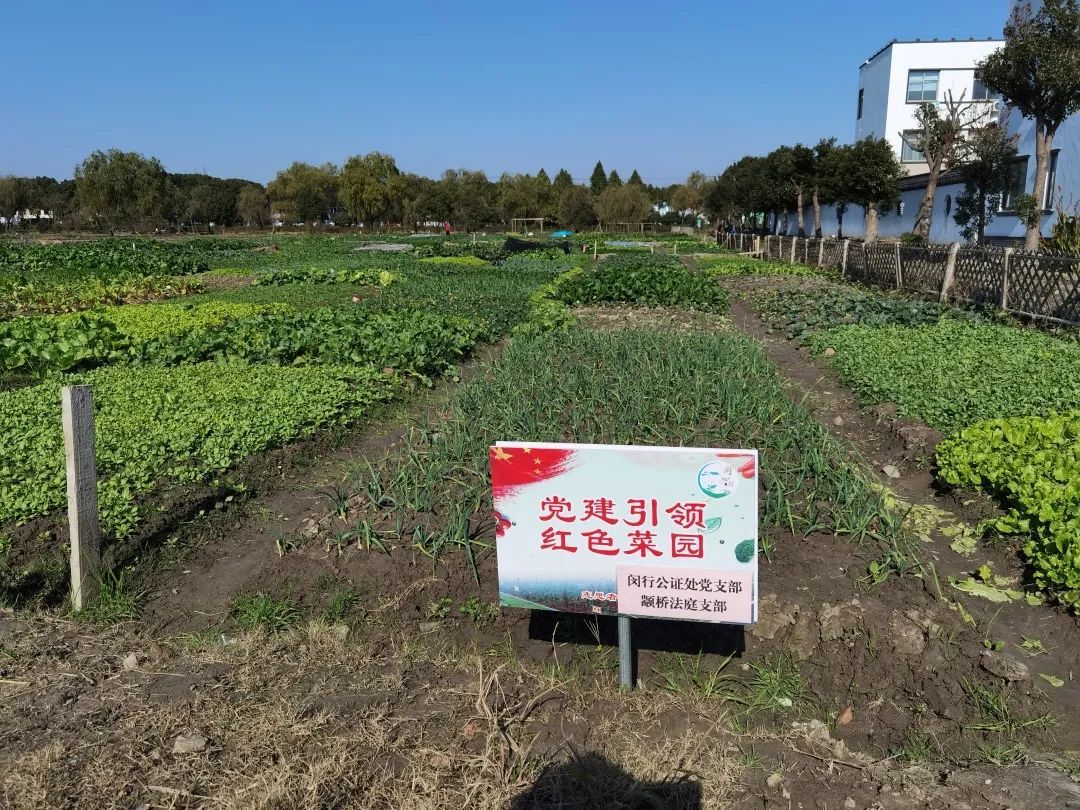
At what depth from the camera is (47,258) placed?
2962cm

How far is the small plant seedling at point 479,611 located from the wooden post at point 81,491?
1.98 meters

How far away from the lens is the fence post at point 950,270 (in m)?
16.4

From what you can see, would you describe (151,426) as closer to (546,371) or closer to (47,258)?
(546,371)

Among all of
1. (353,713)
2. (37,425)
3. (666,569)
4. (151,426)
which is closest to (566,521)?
(666,569)

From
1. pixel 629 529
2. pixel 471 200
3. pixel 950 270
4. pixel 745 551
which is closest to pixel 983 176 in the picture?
pixel 950 270

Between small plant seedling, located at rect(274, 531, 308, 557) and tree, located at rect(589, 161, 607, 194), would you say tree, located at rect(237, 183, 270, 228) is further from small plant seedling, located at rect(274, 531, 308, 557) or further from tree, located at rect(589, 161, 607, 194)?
small plant seedling, located at rect(274, 531, 308, 557)

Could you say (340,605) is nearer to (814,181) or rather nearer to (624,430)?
(624,430)

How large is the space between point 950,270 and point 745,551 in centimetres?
1621

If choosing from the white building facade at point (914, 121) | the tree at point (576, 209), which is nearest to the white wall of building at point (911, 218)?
the white building facade at point (914, 121)

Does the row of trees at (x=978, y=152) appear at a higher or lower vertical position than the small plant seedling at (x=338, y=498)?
higher

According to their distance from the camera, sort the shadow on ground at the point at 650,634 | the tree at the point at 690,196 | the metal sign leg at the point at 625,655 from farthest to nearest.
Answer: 1. the tree at the point at 690,196
2. the shadow on ground at the point at 650,634
3. the metal sign leg at the point at 625,655

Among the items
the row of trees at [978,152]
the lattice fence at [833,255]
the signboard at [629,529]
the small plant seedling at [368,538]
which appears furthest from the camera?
the lattice fence at [833,255]

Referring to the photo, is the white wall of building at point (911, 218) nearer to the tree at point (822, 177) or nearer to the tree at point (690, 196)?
the tree at point (822, 177)

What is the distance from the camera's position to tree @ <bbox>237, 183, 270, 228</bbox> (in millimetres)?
82125
